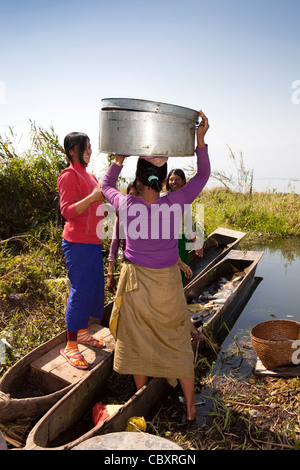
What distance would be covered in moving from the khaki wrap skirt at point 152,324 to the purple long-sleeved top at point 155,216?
115 mm

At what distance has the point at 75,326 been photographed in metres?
3.39

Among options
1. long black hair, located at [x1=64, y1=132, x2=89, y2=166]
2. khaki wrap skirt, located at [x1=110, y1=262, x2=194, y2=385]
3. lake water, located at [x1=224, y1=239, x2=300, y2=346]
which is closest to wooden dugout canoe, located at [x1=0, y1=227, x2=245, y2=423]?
khaki wrap skirt, located at [x1=110, y1=262, x2=194, y2=385]

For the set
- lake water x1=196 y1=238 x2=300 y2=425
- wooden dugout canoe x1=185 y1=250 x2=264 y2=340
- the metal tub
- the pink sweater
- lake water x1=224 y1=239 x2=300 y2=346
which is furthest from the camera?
lake water x1=224 y1=239 x2=300 y2=346

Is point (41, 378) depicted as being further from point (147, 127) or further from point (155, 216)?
point (147, 127)

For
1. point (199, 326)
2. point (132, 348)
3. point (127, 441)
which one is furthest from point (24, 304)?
point (127, 441)

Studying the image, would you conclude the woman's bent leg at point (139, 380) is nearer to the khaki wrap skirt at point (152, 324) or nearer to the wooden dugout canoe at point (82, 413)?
the wooden dugout canoe at point (82, 413)

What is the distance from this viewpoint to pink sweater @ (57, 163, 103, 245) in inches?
125

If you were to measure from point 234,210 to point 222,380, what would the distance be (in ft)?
24.5

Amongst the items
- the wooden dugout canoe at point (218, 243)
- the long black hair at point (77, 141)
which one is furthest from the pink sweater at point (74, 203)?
the wooden dugout canoe at point (218, 243)

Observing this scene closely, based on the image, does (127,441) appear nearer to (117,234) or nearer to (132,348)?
(132,348)

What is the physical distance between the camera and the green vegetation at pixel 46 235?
132 inches

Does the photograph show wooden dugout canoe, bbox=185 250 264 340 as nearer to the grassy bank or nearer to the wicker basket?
the wicker basket

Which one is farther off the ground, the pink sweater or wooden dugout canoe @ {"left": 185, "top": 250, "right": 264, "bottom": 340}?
the pink sweater

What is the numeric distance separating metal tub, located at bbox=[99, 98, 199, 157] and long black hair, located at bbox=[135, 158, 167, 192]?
0.22 metres
